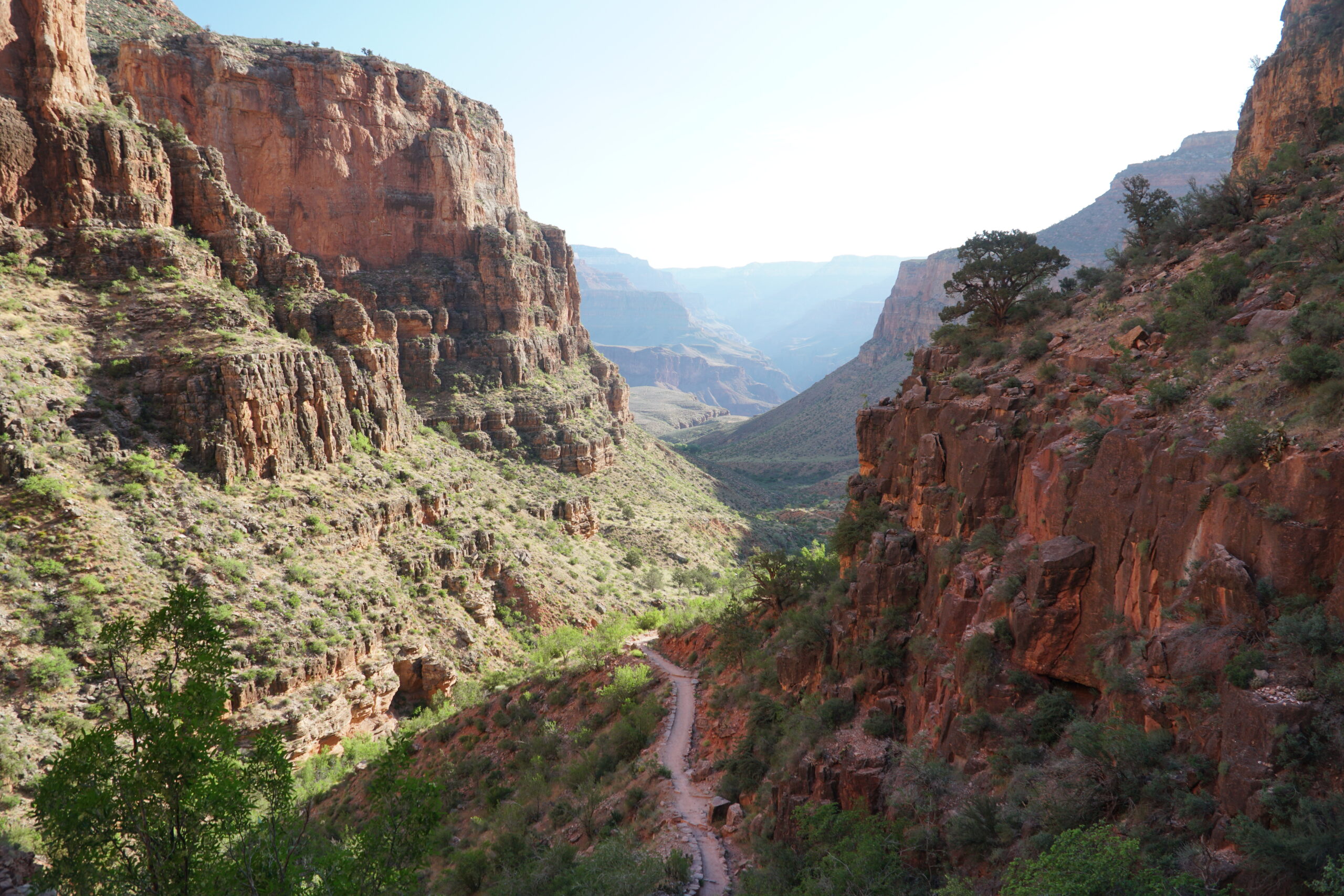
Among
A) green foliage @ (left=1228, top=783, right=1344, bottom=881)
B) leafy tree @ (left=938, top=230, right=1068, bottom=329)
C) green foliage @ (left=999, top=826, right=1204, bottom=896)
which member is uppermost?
leafy tree @ (left=938, top=230, right=1068, bottom=329)

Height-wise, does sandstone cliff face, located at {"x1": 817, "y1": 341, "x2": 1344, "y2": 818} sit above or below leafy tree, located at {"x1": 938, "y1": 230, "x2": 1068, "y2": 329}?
below

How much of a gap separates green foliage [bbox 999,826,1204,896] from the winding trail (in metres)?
8.78

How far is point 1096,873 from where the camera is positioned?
9.42 meters

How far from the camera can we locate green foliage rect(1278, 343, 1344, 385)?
37.3ft

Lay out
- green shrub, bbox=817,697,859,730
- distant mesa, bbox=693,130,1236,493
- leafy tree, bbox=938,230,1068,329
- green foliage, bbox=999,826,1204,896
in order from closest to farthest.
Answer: green foliage, bbox=999,826,1204,896 → green shrub, bbox=817,697,859,730 → leafy tree, bbox=938,230,1068,329 → distant mesa, bbox=693,130,1236,493

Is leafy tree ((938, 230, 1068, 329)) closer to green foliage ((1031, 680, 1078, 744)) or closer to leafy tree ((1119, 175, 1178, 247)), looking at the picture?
leafy tree ((1119, 175, 1178, 247))

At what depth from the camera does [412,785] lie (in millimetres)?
11820

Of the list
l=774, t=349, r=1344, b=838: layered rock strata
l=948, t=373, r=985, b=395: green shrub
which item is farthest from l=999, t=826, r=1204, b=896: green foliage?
l=948, t=373, r=985, b=395: green shrub

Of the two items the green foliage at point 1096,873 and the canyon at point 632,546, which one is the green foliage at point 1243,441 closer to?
the canyon at point 632,546

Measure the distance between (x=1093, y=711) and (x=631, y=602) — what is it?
41.9 metres

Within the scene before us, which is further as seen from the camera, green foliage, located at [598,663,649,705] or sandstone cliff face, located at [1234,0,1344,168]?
green foliage, located at [598,663,649,705]

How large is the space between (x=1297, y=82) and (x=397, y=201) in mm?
68897

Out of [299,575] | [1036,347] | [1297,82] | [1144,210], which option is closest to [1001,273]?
[1144,210]

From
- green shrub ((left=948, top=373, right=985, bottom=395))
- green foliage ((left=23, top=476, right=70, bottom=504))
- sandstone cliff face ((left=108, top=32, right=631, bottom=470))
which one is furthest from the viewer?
sandstone cliff face ((left=108, top=32, right=631, bottom=470))
